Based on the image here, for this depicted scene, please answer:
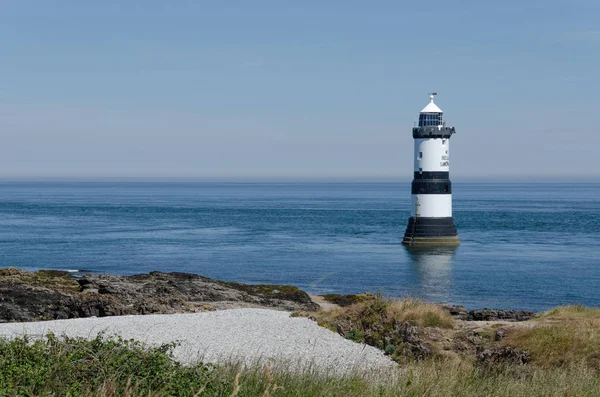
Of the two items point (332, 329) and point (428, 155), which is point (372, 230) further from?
point (332, 329)

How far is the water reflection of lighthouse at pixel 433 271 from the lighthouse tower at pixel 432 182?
0.71m

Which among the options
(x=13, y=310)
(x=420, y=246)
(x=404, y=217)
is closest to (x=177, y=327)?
(x=13, y=310)

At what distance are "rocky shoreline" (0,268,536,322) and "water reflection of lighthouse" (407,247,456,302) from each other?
654cm

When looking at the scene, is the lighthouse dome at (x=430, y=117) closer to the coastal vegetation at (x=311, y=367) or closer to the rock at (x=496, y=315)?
the coastal vegetation at (x=311, y=367)

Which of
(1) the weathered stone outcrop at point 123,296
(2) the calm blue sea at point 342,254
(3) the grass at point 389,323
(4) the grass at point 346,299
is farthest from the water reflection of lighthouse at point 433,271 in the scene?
(3) the grass at point 389,323

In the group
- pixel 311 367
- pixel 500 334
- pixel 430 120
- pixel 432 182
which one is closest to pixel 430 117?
pixel 430 120

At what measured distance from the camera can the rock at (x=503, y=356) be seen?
1622 cm

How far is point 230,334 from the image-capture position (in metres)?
18.1

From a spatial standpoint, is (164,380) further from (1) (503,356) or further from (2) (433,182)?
(2) (433,182)

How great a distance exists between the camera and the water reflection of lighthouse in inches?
1522

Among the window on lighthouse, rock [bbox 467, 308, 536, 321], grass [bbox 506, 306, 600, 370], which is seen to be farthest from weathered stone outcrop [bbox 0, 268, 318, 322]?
the window on lighthouse

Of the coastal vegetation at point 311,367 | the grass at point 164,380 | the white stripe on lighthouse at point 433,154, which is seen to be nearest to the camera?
the grass at point 164,380

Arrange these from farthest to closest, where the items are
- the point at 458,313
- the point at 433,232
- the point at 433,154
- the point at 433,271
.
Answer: the point at 433,232
the point at 433,154
the point at 433,271
the point at 458,313

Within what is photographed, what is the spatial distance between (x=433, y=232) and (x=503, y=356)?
36.0 meters
